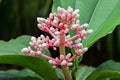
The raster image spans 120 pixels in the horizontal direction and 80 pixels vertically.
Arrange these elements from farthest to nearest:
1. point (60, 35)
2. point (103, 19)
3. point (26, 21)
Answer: point (26, 21)
point (103, 19)
point (60, 35)

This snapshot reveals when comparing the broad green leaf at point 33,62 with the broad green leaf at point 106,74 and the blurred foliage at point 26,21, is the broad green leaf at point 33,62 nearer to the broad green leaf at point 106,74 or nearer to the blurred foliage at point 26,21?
the broad green leaf at point 106,74

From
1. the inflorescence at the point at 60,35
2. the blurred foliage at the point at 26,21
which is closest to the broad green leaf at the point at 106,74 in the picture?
the inflorescence at the point at 60,35

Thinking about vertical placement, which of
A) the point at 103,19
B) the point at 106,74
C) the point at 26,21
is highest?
the point at 26,21

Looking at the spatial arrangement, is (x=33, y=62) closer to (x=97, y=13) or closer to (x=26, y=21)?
(x=97, y=13)

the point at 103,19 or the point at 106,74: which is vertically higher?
the point at 103,19

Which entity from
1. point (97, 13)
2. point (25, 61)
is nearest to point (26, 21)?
point (97, 13)

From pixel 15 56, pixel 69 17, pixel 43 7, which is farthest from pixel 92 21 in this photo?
pixel 43 7
